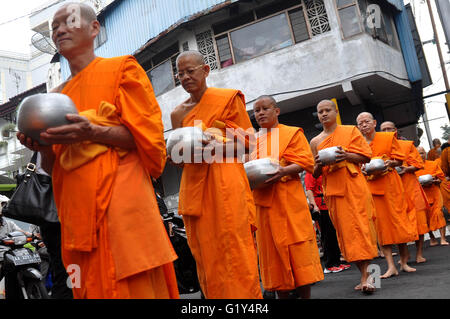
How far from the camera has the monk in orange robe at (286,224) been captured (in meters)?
4.15

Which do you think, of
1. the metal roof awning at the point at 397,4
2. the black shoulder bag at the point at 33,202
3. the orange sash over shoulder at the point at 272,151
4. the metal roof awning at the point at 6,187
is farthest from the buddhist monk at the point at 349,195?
the metal roof awning at the point at 397,4

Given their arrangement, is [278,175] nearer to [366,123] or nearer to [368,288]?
[368,288]

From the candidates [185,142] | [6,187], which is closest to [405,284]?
[185,142]

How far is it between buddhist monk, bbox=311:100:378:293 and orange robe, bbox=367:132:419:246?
97 centimetres

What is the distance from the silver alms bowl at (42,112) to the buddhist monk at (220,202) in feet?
4.13

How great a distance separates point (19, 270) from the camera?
5.11 metres

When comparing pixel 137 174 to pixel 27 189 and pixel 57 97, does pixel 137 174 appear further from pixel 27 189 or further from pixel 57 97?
pixel 27 189

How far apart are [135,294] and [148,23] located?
47.3 ft

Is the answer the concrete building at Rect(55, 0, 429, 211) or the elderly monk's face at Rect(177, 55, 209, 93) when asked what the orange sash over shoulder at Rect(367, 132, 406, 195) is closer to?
the elderly monk's face at Rect(177, 55, 209, 93)

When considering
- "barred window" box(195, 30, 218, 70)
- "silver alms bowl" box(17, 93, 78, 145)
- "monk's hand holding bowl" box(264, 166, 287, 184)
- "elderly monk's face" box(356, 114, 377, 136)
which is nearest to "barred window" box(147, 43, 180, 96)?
"barred window" box(195, 30, 218, 70)

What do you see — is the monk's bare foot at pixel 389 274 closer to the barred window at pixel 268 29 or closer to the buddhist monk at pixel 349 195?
the buddhist monk at pixel 349 195

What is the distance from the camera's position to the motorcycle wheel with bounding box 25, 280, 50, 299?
496cm

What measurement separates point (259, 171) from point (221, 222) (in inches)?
33.4

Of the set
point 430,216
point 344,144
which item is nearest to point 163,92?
point 430,216
